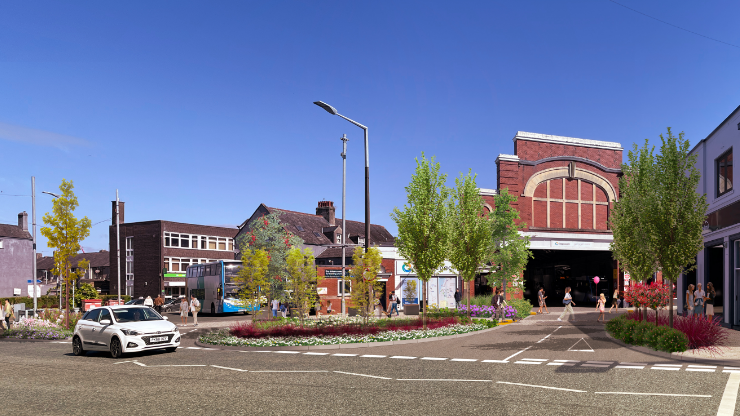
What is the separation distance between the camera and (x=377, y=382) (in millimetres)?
10297

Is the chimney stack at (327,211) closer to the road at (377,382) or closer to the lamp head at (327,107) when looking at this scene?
the lamp head at (327,107)

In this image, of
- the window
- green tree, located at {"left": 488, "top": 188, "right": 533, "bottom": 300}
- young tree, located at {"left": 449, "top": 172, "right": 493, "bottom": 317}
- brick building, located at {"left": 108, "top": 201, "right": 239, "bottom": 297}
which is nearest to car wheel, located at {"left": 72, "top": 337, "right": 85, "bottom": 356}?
young tree, located at {"left": 449, "top": 172, "right": 493, "bottom": 317}

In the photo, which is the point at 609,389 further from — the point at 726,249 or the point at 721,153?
the point at 721,153

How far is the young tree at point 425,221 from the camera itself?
22.2 m

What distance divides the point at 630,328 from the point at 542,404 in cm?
1071

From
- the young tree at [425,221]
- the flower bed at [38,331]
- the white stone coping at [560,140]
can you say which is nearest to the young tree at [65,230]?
the flower bed at [38,331]

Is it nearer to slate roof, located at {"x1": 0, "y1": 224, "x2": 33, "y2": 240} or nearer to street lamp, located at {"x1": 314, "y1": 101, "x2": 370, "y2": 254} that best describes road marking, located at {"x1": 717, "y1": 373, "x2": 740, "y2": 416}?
street lamp, located at {"x1": 314, "y1": 101, "x2": 370, "y2": 254}

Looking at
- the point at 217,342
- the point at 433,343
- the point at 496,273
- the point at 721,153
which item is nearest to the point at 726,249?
the point at 721,153

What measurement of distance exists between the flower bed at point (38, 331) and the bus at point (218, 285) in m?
13.9

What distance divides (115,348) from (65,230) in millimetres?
11036

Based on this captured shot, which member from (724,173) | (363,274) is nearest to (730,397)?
(363,274)

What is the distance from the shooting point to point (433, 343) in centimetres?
1811

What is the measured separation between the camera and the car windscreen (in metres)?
16.4

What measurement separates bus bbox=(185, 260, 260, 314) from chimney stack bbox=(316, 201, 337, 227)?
2202 cm
